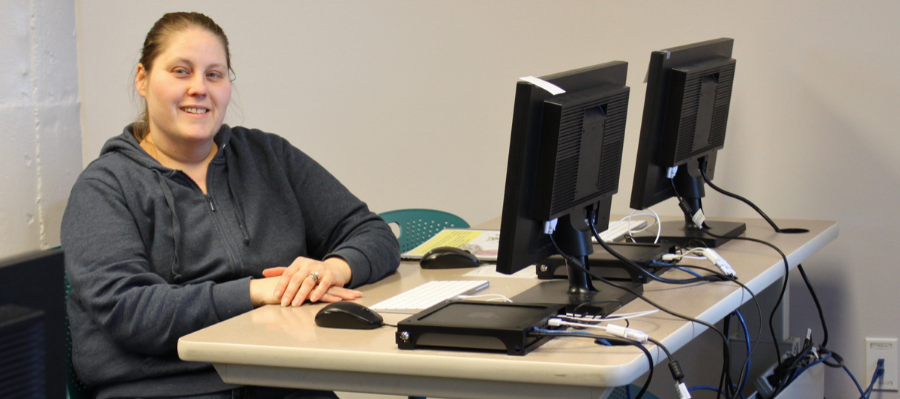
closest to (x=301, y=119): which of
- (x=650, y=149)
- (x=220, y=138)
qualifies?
(x=220, y=138)

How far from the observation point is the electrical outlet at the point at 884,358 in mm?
2373

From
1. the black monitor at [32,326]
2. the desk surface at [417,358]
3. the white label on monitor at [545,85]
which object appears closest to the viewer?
the black monitor at [32,326]

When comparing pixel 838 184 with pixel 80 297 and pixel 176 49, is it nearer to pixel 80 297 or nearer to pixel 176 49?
pixel 176 49

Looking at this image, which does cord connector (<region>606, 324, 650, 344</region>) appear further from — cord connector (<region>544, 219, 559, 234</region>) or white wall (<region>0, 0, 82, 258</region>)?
white wall (<region>0, 0, 82, 258</region>)

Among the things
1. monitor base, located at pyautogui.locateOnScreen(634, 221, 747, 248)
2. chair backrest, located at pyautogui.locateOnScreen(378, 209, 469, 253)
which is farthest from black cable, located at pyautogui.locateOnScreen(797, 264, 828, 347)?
chair backrest, located at pyautogui.locateOnScreen(378, 209, 469, 253)

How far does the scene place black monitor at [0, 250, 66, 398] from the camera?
49cm

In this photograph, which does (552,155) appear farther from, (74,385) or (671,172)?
(74,385)

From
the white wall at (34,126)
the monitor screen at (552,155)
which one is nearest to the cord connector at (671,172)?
the monitor screen at (552,155)

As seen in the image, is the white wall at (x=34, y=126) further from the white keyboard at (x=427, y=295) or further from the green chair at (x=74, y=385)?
the white keyboard at (x=427, y=295)

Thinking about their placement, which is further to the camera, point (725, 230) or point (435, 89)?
point (435, 89)

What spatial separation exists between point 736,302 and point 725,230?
56 cm

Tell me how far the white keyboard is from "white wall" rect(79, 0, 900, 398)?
1.15 m

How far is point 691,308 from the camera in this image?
1.35 metres

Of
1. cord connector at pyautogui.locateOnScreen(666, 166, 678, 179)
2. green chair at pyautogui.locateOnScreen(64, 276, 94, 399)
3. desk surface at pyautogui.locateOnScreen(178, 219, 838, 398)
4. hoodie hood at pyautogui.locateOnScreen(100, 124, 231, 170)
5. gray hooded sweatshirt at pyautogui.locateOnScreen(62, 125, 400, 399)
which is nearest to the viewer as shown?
desk surface at pyautogui.locateOnScreen(178, 219, 838, 398)
